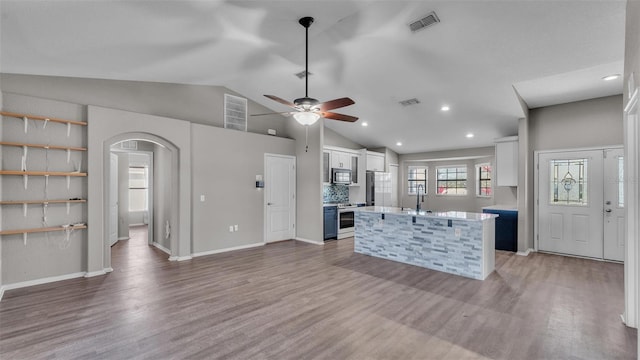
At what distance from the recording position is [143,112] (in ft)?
16.2

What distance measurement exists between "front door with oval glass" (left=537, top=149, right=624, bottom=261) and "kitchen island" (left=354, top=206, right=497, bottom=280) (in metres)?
1.88

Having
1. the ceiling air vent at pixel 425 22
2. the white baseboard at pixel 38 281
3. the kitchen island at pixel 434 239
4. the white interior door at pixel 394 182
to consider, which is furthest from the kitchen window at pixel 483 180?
the white baseboard at pixel 38 281

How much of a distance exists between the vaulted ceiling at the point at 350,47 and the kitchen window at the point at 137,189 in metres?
5.73

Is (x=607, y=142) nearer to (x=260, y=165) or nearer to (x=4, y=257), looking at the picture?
(x=260, y=165)

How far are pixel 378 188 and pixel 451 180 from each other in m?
2.61

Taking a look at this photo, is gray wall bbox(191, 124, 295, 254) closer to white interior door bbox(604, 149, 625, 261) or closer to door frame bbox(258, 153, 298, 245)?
door frame bbox(258, 153, 298, 245)

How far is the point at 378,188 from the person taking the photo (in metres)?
8.09

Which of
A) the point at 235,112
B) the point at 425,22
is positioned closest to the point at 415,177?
the point at 235,112

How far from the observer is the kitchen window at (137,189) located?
30.5 feet

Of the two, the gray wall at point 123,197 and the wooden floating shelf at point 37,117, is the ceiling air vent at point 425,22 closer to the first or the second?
the wooden floating shelf at point 37,117

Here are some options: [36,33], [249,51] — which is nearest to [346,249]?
[249,51]

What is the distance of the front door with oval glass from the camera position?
4.84m

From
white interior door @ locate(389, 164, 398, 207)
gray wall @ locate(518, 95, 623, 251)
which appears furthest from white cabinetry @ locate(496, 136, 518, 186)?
white interior door @ locate(389, 164, 398, 207)

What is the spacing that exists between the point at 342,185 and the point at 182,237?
4.05 metres
